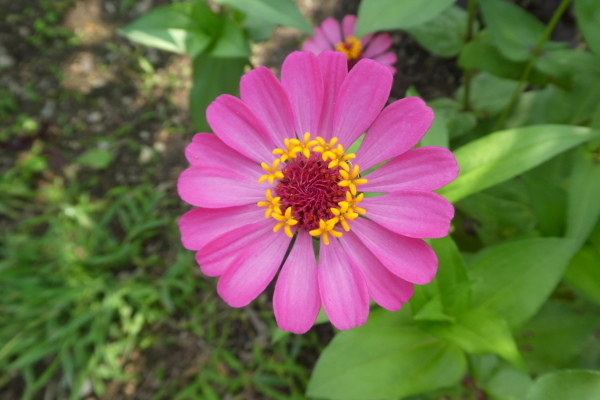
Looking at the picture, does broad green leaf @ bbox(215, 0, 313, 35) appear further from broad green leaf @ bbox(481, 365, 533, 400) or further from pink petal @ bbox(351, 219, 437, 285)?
broad green leaf @ bbox(481, 365, 533, 400)

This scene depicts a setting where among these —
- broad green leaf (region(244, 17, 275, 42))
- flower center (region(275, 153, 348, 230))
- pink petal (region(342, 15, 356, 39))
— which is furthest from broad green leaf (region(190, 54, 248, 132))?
flower center (region(275, 153, 348, 230))

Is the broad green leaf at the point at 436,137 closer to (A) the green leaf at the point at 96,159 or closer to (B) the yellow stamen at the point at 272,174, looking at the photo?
(B) the yellow stamen at the point at 272,174

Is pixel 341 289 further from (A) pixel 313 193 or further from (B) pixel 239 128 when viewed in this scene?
(B) pixel 239 128

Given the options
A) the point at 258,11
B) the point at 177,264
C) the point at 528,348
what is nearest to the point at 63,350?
the point at 177,264

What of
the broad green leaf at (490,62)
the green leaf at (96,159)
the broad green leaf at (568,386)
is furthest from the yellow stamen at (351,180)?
the green leaf at (96,159)

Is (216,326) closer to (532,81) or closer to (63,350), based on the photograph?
(63,350)

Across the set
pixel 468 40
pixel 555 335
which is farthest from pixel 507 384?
pixel 468 40

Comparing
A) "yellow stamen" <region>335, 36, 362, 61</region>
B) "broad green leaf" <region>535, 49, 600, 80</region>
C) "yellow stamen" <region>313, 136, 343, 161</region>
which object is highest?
"broad green leaf" <region>535, 49, 600, 80</region>
